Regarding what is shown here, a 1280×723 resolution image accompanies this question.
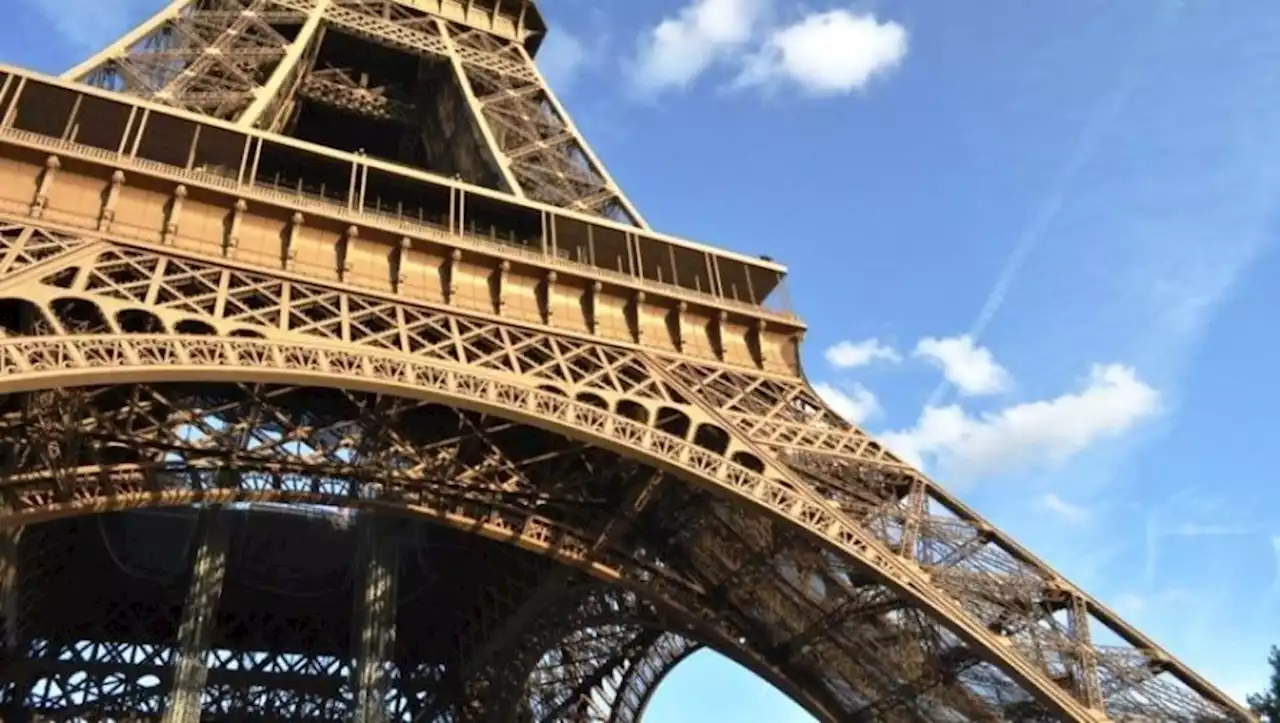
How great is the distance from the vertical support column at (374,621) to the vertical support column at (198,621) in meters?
2.69

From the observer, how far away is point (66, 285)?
1265 cm

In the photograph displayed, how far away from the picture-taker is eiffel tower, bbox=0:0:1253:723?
13125 mm

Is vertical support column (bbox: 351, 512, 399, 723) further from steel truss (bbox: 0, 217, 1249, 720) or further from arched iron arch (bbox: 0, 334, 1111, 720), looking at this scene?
arched iron arch (bbox: 0, 334, 1111, 720)

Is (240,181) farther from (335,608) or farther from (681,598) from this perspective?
(335,608)

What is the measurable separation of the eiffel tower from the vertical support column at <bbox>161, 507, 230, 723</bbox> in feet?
0.32

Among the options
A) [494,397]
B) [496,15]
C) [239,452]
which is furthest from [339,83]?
[494,397]

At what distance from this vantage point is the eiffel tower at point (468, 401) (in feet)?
43.1

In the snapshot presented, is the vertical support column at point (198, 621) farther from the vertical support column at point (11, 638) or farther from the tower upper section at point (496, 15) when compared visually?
the tower upper section at point (496, 15)

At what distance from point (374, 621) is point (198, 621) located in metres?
3.21

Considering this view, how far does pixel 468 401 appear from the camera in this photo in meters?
13.0

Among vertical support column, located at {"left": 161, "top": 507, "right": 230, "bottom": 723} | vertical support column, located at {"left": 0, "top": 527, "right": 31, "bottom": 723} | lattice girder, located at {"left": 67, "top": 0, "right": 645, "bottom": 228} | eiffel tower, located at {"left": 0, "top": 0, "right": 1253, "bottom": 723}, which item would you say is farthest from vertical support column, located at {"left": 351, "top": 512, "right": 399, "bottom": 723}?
lattice girder, located at {"left": 67, "top": 0, "right": 645, "bottom": 228}

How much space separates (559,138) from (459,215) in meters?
5.55

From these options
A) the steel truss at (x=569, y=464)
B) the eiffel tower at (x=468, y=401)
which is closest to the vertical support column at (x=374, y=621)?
the eiffel tower at (x=468, y=401)

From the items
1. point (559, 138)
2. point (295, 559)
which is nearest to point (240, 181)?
point (559, 138)
